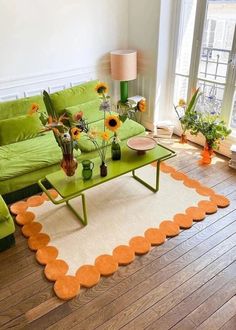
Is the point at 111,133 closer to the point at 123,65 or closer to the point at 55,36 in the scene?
the point at 123,65

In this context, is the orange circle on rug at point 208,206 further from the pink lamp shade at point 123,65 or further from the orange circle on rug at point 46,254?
the pink lamp shade at point 123,65

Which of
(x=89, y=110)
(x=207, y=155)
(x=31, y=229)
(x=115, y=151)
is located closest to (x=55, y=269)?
(x=31, y=229)

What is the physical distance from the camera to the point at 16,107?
3.22 meters

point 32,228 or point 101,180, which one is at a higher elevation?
point 101,180

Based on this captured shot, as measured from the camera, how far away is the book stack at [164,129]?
4.05m

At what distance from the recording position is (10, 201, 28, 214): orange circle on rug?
2797 millimetres

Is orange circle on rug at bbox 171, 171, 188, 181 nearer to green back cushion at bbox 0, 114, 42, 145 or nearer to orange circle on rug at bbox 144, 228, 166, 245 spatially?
orange circle on rug at bbox 144, 228, 166, 245

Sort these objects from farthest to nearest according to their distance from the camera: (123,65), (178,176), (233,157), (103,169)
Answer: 1. (123,65)
2. (233,157)
3. (178,176)
4. (103,169)

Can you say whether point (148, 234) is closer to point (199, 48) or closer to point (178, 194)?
point (178, 194)

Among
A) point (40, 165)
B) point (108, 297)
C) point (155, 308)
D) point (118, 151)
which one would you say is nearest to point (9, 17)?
point (40, 165)

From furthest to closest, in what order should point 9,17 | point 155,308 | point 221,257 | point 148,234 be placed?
point 9,17 → point 148,234 → point 221,257 → point 155,308

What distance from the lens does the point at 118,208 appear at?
2.83 meters

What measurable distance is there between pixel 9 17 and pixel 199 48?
225cm

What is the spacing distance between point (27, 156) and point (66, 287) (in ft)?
4.53
